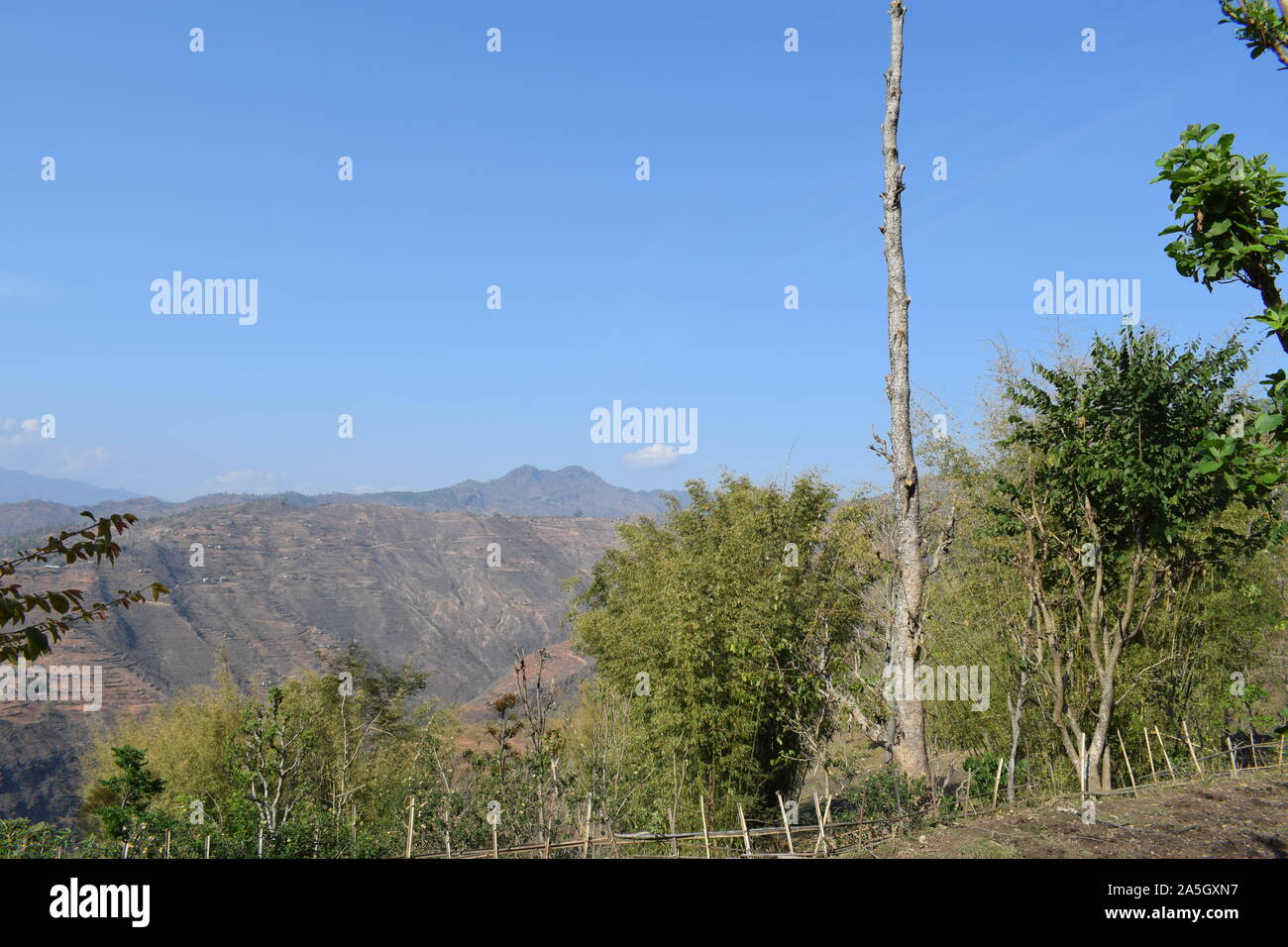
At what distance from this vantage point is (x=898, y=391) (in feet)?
25.0

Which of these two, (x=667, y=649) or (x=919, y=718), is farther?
(x=667, y=649)

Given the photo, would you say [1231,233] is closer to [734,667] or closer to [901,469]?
[901,469]

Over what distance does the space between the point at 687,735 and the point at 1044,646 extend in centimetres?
521

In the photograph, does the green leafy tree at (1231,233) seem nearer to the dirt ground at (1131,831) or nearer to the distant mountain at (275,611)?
the dirt ground at (1131,831)

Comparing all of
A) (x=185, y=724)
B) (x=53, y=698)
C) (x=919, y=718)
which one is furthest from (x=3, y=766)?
(x=919, y=718)

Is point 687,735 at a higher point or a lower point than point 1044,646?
lower

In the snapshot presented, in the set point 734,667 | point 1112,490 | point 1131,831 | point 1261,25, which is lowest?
point 1131,831

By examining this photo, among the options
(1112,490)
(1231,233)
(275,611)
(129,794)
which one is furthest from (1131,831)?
(275,611)

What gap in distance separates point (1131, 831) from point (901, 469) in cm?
331

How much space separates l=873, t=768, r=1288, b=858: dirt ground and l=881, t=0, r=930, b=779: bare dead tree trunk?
1235 mm

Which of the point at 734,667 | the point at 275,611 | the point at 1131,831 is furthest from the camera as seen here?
the point at 275,611

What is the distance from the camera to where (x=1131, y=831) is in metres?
5.48
